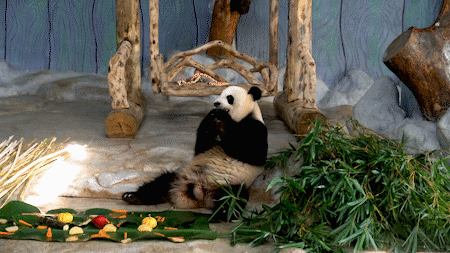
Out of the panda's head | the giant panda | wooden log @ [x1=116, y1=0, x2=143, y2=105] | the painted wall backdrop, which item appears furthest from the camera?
the painted wall backdrop

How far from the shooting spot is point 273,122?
4945 millimetres

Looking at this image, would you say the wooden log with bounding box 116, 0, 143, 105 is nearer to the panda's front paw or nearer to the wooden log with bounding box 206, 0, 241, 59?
the wooden log with bounding box 206, 0, 241, 59

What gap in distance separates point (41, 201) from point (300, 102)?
2817mm

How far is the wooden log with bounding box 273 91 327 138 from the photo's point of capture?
385 cm

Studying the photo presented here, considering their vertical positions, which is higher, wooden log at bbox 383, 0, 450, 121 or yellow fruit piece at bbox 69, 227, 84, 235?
wooden log at bbox 383, 0, 450, 121

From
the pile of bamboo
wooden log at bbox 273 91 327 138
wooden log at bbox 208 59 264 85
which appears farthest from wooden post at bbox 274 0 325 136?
the pile of bamboo

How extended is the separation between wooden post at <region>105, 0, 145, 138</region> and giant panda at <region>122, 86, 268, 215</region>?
127 cm

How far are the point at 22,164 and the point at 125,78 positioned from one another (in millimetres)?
1903

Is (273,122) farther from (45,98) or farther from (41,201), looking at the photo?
(45,98)

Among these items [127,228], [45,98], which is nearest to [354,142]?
[127,228]

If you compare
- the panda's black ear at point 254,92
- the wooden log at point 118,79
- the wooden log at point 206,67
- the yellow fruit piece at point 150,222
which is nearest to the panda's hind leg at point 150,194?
the yellow fruit piece at point 150,222

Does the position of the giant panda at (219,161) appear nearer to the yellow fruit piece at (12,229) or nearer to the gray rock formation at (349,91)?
the yellow fruit piece at (12,229)

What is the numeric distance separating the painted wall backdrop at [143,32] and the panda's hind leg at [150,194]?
4324 mm

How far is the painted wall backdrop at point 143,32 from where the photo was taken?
6.34 meters
